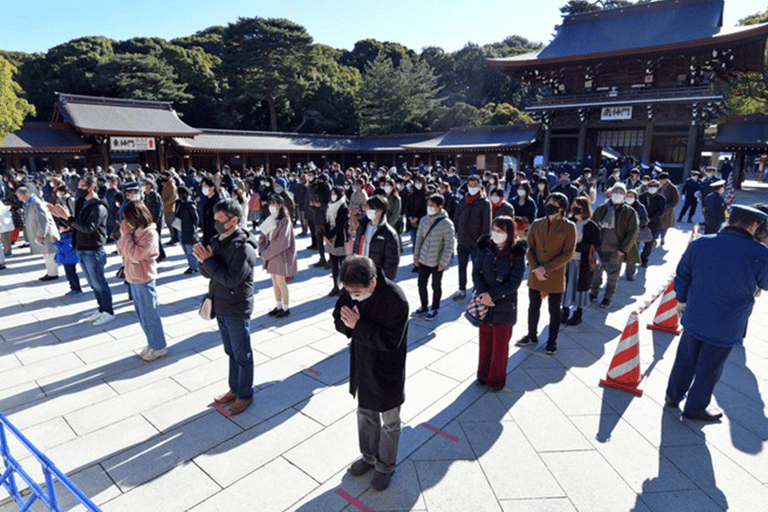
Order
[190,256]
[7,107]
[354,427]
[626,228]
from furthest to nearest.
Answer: [7,107], [190,256], [626,228], [354,427]

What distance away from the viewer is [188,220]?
8211mm

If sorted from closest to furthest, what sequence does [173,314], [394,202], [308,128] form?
[173,314] → [394,202] → [308,128]

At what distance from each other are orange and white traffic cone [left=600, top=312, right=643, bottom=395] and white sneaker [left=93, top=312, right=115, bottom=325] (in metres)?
6.36

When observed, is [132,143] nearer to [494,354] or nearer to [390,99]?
[390,99]

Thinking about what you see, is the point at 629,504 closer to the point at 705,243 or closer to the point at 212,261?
the point at 705,243

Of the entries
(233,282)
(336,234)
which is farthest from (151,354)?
(336,234)

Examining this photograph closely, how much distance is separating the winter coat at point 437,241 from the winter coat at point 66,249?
537 centimetres

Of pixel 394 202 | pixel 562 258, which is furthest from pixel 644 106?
pixel 562 258

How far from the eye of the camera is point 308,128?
4206 cm

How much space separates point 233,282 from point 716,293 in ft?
13.0

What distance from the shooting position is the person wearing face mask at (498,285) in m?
3.98

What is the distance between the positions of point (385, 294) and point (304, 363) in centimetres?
256

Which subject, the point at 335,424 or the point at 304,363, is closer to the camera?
the point at 335,424

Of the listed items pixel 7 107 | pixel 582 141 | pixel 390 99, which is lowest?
pixel 582 141
